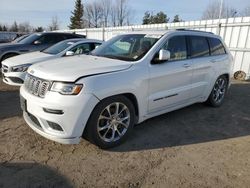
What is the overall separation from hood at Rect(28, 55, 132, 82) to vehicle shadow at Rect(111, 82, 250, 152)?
4.06 ft

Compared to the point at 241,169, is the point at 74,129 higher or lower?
higher

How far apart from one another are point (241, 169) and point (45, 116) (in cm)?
275

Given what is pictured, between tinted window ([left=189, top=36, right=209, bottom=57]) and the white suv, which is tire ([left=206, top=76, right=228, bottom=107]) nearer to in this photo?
the white suv

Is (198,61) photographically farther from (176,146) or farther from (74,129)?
(74,129)

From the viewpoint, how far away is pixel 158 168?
3.30m

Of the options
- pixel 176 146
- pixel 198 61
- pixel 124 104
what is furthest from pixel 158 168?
pixel 198 61

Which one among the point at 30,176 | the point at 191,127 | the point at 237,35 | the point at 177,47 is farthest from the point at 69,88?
the point at 237,35

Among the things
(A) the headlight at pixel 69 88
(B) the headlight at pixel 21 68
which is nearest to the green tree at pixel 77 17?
(B) the headlight at pixel 21 68

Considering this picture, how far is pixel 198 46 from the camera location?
5242 mm

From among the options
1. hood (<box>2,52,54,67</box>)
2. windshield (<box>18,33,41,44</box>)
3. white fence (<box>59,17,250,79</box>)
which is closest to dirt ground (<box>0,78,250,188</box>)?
hood (<box>2,52,54,67</box>)

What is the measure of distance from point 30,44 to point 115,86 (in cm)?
695

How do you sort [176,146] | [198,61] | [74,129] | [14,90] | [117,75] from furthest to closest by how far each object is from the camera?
[14,90] → [198,61] → [176,146] → [117,75] → [74,129]

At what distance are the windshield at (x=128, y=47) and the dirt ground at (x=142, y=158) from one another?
1366 millimetres

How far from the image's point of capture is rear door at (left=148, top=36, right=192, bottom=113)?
13.4 ft
